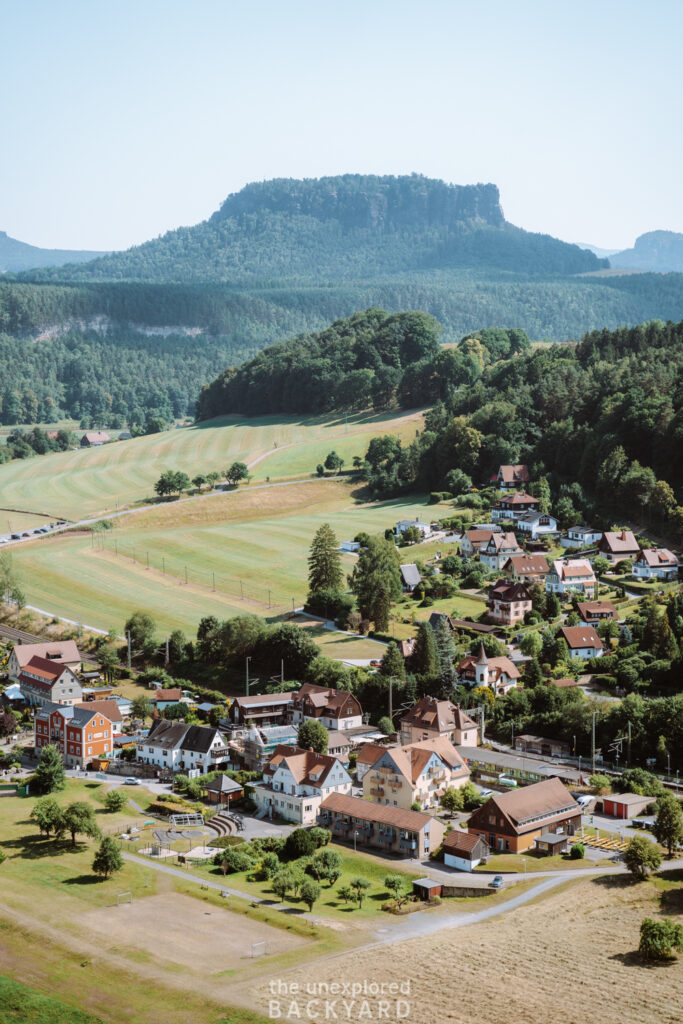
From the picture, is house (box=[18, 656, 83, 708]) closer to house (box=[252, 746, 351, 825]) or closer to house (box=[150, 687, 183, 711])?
house (box=[150, 687, 183, 711])

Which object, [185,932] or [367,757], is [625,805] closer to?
[367,757]

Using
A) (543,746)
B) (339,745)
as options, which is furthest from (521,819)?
(339,745)

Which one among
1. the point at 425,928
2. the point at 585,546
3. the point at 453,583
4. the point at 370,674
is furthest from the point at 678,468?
the point at 425,928

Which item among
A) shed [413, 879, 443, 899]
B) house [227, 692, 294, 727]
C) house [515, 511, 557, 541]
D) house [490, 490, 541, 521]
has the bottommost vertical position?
shed [413, 879, 443, 899]

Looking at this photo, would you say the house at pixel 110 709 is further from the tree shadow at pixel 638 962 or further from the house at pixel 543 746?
the tree shadow at pixel 638 962

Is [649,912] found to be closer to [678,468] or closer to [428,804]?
[428,804]

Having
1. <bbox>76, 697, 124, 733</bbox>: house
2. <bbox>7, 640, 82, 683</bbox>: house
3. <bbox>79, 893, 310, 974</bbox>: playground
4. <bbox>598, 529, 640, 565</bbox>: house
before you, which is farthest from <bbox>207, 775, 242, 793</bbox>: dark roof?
<bbox>598, 529, 640, 565</bbox>: house
